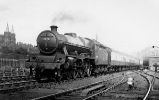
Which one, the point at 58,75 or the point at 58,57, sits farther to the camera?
the point at 58,57

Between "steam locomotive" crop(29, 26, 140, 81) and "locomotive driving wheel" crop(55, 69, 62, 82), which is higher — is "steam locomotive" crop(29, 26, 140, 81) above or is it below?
above

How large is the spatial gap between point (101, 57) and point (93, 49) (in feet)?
8.44

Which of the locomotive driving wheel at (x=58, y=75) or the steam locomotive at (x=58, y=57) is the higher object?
the steam locomotive at (x=58, y=57)

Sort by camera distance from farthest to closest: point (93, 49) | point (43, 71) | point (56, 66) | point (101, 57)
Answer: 1. point (101, 57)
2. point (93, 49)
3. point (43, 71)
4. point (56, 66)

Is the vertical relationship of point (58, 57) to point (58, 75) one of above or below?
above

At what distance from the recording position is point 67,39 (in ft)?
57.6

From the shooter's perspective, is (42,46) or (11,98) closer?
(11,98)

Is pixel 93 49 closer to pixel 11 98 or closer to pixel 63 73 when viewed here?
pixel 63 73

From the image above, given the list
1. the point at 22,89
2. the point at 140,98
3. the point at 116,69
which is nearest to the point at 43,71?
the point at 22,89

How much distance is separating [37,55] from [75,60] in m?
2.69

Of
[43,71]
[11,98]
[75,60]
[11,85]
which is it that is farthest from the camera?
[75,60]

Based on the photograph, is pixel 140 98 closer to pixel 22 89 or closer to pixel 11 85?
pixel 22 89

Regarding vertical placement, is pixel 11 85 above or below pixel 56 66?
below


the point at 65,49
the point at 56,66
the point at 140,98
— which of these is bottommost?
the point at 140,98
